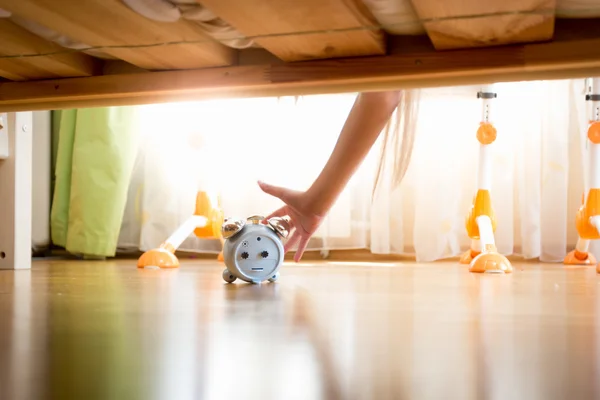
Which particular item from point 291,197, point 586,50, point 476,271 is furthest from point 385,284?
point 586,50

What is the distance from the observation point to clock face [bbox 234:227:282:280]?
1465 millimetres

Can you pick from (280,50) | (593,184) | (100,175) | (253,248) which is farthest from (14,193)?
(593,184)

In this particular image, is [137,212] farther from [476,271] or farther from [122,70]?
[122,70]

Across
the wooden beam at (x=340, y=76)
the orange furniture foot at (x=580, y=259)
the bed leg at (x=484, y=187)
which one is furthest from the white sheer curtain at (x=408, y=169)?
the wooden beam at (x=340, y=76)

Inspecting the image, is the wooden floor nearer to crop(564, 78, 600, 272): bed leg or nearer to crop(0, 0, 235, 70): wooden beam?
crop(0, 0, 235, 70): wooden beam

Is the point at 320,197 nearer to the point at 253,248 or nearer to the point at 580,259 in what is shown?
the point at 253,248

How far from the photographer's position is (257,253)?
148 centimetres

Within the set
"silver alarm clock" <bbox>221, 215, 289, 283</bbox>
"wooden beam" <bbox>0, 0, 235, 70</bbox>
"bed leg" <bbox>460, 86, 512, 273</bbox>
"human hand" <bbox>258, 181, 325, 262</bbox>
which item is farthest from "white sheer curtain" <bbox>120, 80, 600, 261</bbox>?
"wooden beam" <bbox>0, 0, 235, 70</bbox>

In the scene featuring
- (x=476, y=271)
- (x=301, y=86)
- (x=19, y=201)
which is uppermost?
(x=301, y=86)

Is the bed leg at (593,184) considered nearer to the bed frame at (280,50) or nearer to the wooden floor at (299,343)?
the wooden floor at (299,343)

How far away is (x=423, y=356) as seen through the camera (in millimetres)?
601

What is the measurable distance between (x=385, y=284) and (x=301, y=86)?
681mm

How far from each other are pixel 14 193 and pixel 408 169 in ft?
4.12

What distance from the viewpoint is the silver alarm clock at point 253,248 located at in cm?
146
